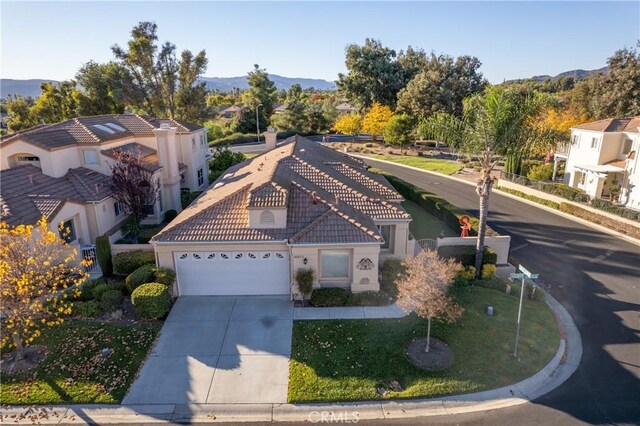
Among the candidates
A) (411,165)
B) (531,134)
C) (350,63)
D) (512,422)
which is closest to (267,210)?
(512,422)

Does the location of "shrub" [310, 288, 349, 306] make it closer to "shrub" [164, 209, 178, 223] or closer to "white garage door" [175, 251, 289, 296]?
"white garage door" [175, 251, 289, 296]

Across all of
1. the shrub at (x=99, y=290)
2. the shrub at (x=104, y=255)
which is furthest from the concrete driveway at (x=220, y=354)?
the shrub at (x=104, y=255)

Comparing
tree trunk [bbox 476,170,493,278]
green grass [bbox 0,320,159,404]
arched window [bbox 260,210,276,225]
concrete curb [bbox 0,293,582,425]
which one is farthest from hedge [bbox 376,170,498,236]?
green grass [bbox 0,320,159,404]

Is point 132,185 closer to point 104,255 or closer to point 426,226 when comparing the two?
point 104,255

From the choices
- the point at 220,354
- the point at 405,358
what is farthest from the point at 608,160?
the point at 220,354

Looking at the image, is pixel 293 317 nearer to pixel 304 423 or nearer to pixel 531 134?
pixel 304 423
